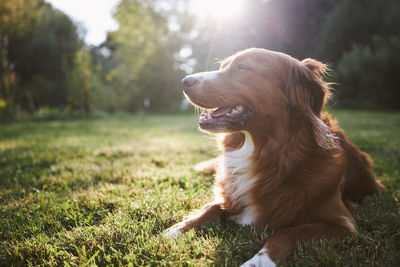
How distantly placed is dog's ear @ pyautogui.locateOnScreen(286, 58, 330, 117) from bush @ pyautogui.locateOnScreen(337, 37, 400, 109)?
784 inches

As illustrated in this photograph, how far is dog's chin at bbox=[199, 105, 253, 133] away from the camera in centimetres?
242

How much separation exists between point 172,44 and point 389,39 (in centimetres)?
1704

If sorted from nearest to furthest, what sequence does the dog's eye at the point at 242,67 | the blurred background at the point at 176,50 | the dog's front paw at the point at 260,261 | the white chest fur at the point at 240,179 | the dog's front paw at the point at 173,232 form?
the dog's front paw at the point at 260,261
the dog's front paw at the point at 173,232
the white chest fur at the point at 240,179
the dog's eye at the point at 242,67
the blurred background at the point at 176,50

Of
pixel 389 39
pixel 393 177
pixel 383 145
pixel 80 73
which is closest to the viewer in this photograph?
pixel 393 177

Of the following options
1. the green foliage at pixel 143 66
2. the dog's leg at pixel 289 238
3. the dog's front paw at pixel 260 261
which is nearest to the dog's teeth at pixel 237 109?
the dog's leg at pixel 289 238

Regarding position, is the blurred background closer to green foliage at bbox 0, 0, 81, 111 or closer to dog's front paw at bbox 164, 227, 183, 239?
green foliage at bbox 0, 0, 81, 111

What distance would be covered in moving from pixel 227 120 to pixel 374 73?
68.3 feet

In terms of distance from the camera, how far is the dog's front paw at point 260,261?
1.71 meters

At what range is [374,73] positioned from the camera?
19234 mm

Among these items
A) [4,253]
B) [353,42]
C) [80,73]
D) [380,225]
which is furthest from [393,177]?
[353,42]

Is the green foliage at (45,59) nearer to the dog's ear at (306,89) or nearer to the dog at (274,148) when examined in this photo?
the dog at (274,148)

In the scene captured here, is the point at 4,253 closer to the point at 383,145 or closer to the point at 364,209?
the point at 364,209

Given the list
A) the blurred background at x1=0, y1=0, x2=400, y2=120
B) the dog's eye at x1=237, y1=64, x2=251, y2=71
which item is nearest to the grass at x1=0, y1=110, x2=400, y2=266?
the dog's eye at x1=237, y1=64, x2=251, y2=71

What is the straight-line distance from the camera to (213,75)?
8.56 feet
